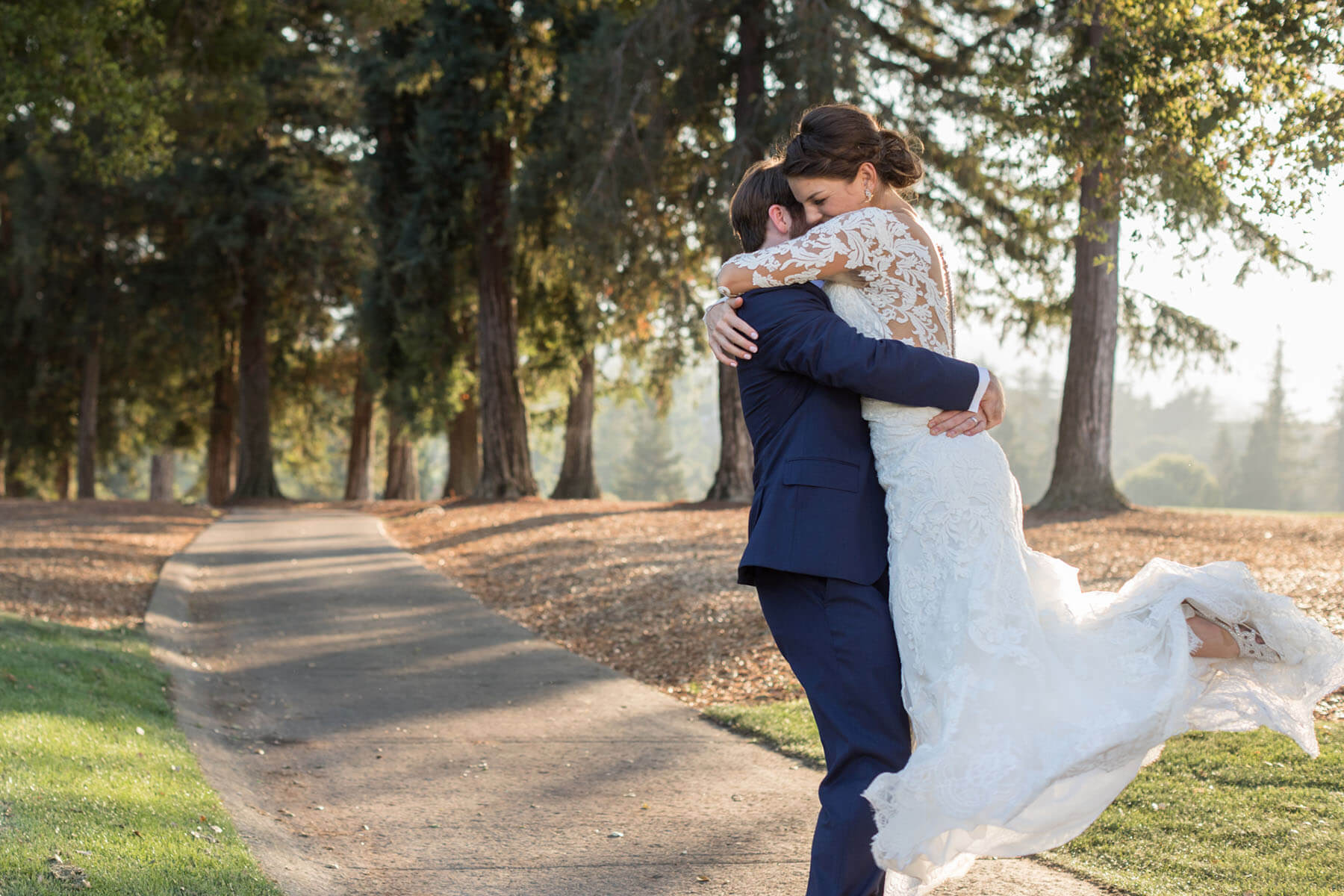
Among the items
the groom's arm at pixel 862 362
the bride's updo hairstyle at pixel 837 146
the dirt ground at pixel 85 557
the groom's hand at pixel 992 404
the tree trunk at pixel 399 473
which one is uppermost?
the bride's updo hairstyle at pixel 837 146

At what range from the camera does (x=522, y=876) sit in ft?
12.7

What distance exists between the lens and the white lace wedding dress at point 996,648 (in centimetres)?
245

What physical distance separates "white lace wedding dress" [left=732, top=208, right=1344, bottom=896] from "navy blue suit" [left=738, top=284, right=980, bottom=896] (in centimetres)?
6

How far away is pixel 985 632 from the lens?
2.57 m

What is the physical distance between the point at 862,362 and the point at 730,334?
1.24 feet

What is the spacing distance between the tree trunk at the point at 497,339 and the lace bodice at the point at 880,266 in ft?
60.6

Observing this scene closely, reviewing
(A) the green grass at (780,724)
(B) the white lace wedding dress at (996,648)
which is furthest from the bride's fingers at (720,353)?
(A) the green grass at (780,724)

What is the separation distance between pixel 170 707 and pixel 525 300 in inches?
725

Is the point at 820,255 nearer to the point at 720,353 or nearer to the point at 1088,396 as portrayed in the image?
the point at 720,353

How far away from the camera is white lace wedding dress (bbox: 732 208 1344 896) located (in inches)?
96.6

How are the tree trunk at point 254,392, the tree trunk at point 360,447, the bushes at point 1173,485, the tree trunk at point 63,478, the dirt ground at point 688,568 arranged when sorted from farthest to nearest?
1. the bushes at point 1173,485
2. the tree trunk at point 63,478
3. the tree trunk at point 360,447
4. the tree trunk at point 254,392
5. the dirt ground at point 688,568

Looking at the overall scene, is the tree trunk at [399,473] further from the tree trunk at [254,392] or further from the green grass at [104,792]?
the green grass at [104,792]

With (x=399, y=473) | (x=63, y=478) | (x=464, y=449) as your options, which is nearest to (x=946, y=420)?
(x=464, y=449)

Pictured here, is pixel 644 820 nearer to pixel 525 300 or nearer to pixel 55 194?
pixel 525 300
